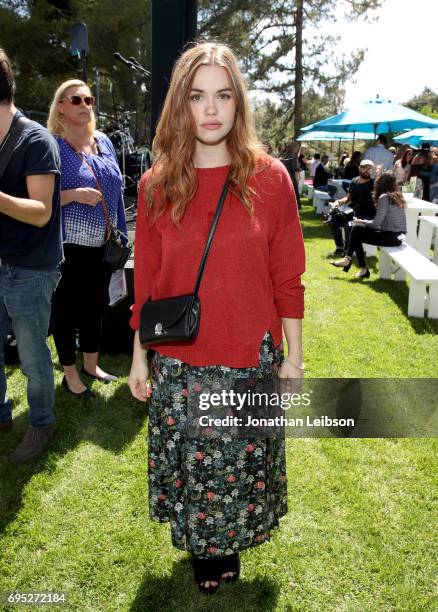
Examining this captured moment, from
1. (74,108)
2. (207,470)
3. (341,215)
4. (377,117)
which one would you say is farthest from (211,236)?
(377,117)

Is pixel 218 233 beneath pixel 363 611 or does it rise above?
above

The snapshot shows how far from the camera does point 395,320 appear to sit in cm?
506

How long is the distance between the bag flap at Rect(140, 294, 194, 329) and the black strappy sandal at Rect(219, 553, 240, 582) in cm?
97

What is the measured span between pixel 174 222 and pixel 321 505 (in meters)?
1.58

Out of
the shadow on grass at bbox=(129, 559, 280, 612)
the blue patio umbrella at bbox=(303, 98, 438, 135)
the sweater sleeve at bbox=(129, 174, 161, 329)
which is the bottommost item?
the shadow on grass at bbox=(129, 559, 280, 612)

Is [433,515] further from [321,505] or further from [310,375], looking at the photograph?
[310,375]

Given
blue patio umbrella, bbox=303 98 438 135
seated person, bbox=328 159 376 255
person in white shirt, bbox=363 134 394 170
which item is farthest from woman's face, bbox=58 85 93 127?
person in white shirt, bbox=363 134 394 170

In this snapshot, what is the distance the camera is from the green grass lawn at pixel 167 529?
2.01 m

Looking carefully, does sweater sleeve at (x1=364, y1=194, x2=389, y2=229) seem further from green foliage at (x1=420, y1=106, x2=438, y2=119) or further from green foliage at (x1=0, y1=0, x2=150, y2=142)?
green foliage at (x1=420, y1=106, x2=438, y2=119)

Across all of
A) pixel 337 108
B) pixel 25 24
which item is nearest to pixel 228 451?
pixel 25 24

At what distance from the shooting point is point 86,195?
115 inches

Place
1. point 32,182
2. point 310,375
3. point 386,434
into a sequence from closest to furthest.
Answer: point 32,182
point 386,434
point 310,375

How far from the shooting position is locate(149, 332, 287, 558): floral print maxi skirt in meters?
1.74

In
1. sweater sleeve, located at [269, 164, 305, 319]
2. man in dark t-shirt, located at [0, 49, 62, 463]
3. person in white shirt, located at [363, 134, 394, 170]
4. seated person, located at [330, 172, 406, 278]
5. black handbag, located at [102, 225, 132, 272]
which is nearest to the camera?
sweater sleeve, located at [269, 164, 305, 319]
